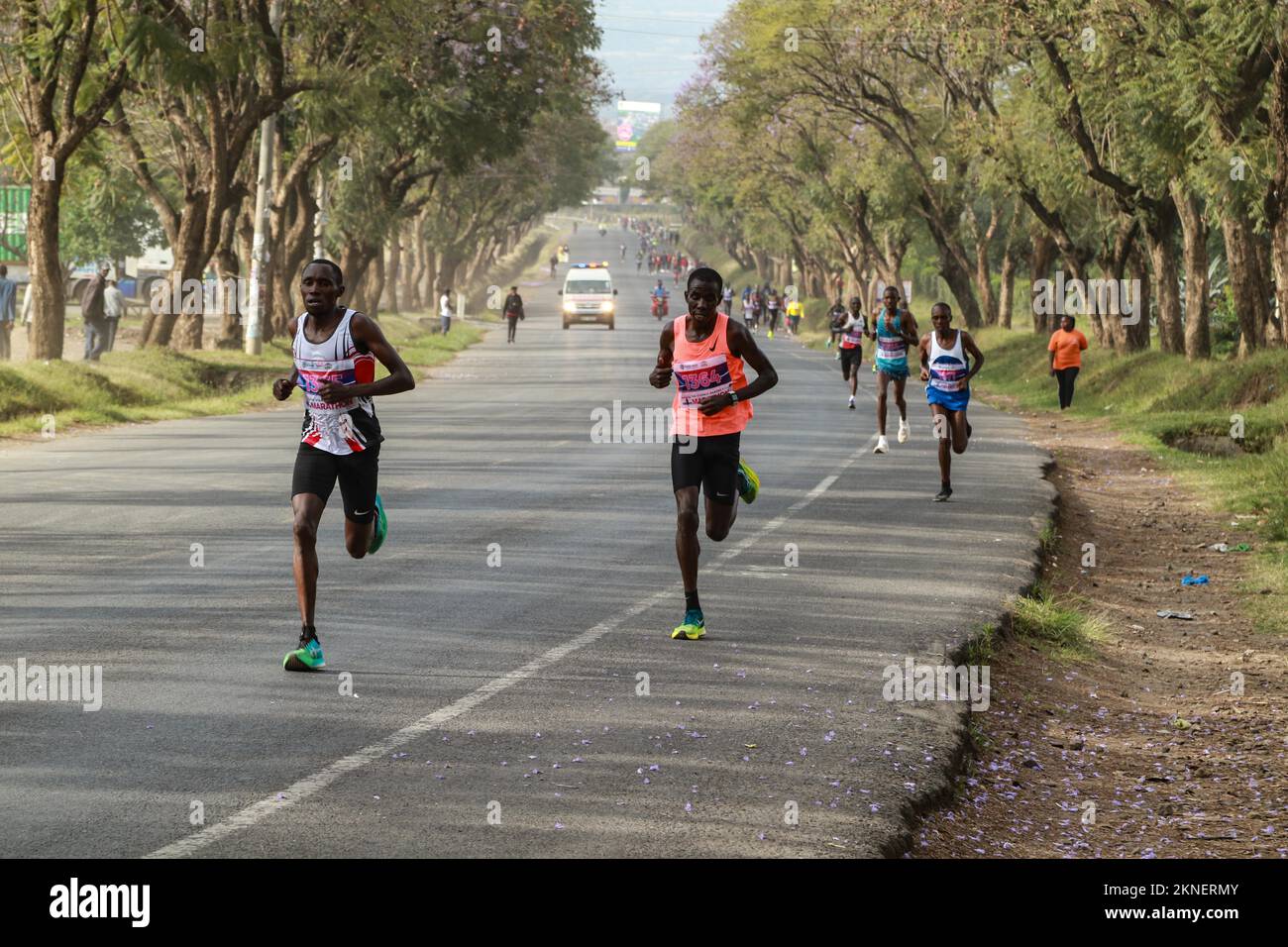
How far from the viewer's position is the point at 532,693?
28.1 feet

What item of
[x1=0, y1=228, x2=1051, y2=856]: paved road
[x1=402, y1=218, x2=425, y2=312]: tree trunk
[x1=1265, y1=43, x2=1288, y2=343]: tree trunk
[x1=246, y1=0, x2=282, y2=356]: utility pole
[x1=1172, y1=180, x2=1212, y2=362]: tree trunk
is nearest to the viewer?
[x1=0, y1=228, x2=1051, y2=856]: paved road

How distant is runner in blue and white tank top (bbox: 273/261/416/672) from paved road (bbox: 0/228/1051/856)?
1.67 feet

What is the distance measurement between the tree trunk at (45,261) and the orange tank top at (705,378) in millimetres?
19187

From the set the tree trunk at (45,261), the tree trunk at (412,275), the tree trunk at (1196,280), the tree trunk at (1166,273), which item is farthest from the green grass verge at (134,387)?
the tree trunk at (412,275)

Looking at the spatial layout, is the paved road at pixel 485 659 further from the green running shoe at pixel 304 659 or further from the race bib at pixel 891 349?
the race bib at pixel 891 349

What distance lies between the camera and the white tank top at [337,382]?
29.2ft

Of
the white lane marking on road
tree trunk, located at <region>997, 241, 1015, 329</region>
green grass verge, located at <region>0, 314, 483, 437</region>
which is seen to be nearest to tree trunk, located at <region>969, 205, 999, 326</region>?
tree trunk, located at <region>997, 241, 1015, 329</region>

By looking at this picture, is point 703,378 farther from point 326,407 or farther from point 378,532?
point 326,407

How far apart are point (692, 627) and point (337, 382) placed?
7.80ft

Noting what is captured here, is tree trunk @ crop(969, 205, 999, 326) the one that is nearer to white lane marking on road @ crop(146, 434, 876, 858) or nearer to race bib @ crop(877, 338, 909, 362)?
race bib @ crop(877, 338, 909, 362)

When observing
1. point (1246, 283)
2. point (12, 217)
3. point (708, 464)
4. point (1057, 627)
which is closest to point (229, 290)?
point (12, 217)

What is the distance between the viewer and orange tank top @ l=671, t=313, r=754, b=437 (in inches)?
387

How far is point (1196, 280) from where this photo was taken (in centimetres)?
3192
